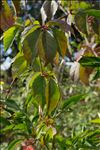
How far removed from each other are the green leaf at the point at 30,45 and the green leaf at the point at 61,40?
0.05 m

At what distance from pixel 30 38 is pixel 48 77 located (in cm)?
13

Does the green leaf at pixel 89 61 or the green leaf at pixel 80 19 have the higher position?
the green leaf at pixel 80 19

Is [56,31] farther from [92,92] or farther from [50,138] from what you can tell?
[92,92]

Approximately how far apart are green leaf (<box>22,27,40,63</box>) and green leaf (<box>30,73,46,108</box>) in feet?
0.27

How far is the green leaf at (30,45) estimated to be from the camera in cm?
73

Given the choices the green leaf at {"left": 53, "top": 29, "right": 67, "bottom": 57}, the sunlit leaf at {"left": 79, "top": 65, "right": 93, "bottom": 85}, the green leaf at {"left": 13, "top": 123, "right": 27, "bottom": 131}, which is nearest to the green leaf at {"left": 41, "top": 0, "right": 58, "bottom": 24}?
the green leaf at {"left": 53, "top": 29, "right": 67, "bottom": 57}

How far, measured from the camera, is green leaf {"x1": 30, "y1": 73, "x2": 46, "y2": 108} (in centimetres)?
80

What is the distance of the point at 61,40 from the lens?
2.55 ft

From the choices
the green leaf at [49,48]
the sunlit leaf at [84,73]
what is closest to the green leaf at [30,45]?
the green leaf at [49,48]

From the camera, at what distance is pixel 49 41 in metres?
0.74

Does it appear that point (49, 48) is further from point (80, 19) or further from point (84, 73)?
point (84, 73)

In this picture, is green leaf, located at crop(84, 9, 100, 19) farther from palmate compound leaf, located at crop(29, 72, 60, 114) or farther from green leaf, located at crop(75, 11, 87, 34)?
palmate compound leaf, located at crop(29, 72, 60, 114)

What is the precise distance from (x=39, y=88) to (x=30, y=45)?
0.37 ft

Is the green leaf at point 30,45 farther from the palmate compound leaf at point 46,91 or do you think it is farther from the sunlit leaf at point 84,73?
the sunlit leaf at point 84,73
